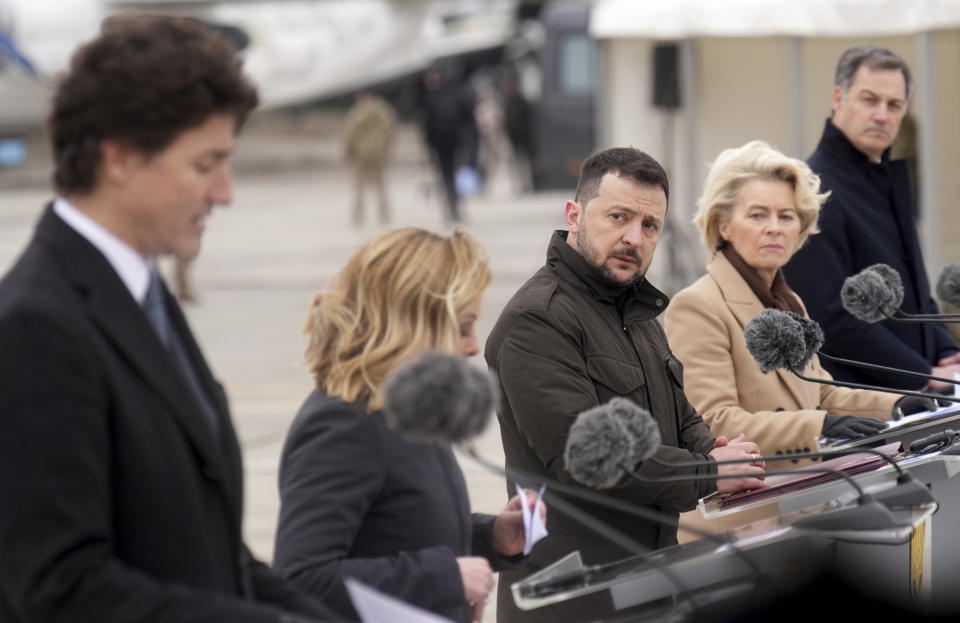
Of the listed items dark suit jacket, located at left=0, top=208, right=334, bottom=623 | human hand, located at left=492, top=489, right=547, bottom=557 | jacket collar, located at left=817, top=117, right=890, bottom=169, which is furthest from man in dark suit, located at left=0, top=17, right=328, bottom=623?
jacket collar, located at left=817, top=117, right=890, bottom=169

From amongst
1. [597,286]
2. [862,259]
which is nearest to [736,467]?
[597,286]

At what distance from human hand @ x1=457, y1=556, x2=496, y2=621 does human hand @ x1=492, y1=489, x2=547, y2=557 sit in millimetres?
186

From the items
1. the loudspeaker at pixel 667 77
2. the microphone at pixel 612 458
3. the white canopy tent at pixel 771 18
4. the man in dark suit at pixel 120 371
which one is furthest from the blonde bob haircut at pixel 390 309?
the loudspeaker at pixel 667 77

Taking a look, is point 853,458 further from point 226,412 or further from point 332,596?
point 226,412

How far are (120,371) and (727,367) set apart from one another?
84.8 inches

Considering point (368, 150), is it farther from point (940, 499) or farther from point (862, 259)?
point (940, 499)

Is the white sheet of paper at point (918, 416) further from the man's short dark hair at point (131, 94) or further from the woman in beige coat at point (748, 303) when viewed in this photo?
the man's short dark hair at point (131, 94)

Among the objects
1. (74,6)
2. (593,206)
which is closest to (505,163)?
(74,6)

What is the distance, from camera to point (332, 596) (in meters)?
2.44

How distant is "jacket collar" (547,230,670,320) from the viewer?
336 centimetres

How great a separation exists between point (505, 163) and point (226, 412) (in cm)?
3068

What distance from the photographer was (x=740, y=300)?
3.87 metres

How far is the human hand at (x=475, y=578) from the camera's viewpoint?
2.52 metres

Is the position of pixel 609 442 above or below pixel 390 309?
below
